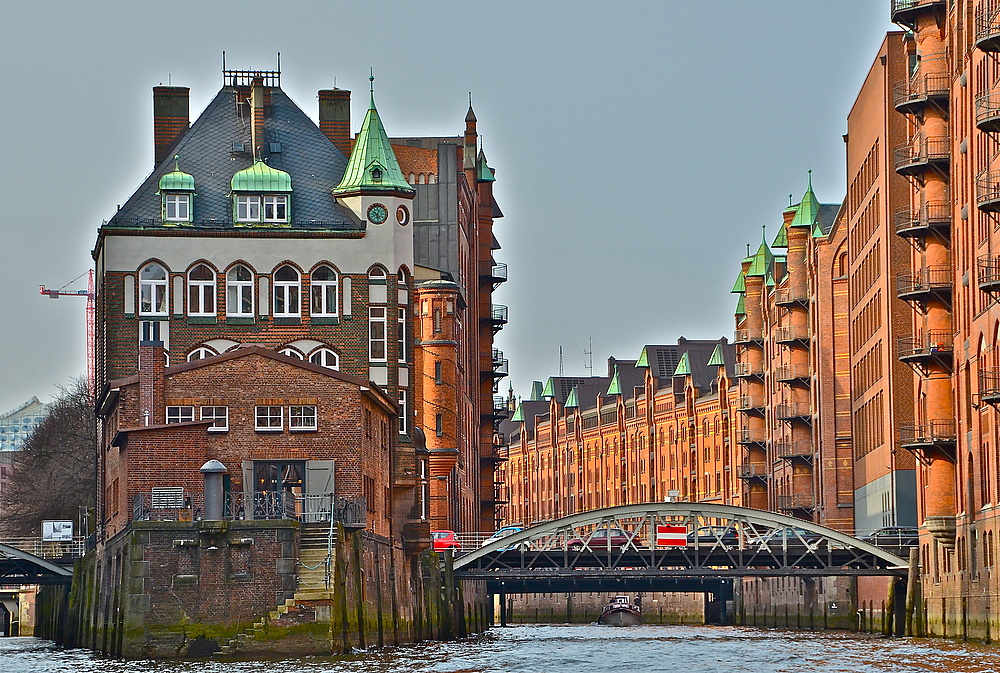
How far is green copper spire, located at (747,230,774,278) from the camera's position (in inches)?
6220

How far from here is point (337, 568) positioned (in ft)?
205

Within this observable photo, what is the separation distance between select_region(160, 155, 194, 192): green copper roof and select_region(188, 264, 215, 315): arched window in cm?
323

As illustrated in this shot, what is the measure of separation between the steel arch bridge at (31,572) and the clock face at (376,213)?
1898 cm

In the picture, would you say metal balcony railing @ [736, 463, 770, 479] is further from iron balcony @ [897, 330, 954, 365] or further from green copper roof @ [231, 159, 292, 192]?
green copper roof @ [231, 159, 292, 192]

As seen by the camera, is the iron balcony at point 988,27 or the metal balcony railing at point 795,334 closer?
the iron balcony at point 988,27

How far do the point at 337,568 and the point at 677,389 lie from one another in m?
137

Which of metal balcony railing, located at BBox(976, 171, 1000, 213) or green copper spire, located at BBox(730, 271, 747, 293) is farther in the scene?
green copper spire, located at BBox(730, 271, 747, 293)

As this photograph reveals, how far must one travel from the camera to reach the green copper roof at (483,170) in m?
146

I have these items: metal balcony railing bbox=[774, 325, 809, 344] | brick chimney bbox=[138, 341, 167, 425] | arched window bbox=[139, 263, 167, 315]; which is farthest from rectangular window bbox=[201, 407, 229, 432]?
metal balcony railing bbox=[774, 325, 809, 344]

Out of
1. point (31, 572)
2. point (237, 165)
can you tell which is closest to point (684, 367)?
point (31, 572)

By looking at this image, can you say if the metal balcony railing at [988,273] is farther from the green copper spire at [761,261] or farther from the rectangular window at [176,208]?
the green copper spire at [761,261]

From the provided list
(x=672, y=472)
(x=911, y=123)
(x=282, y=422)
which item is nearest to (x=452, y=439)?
(x=911, y=123)

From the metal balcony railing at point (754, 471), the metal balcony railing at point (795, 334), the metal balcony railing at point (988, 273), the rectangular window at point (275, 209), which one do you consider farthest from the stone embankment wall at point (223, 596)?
the metal balcony railing at point (754, 471)

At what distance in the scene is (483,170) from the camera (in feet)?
486
